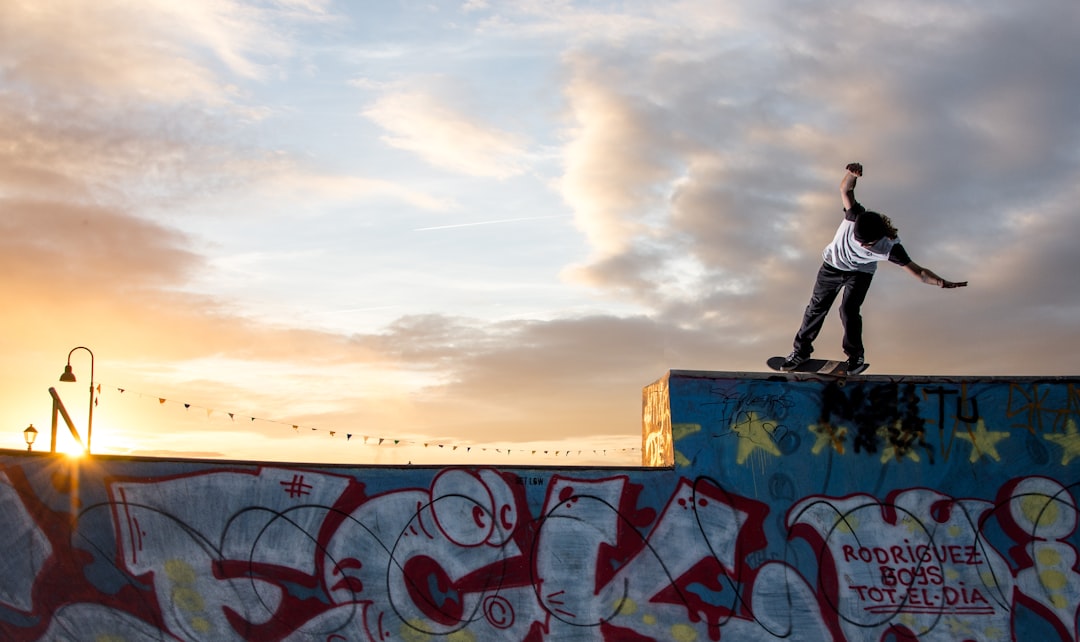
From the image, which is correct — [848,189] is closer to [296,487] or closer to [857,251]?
[857,251]

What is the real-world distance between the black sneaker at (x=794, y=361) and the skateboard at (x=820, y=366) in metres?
0.04

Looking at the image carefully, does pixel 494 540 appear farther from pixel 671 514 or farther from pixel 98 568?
pixel 98 568

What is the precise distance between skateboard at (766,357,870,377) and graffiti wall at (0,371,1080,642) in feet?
1.46

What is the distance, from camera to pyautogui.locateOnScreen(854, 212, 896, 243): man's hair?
11320 mm

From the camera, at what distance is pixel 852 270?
11711mm

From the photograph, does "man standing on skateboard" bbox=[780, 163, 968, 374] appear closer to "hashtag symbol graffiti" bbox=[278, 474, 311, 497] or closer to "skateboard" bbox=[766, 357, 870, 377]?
"skateboard" bbox=[766, 357, 870, 377]

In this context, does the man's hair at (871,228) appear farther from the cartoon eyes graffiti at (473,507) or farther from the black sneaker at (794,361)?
the cartoon eyes graffiti at (473,507)

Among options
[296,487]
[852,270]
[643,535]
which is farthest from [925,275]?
[296,487]

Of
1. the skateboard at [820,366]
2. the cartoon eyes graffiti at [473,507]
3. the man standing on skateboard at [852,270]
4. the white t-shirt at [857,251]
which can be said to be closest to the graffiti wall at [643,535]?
the cartoon eyes graffiti at [473,507]

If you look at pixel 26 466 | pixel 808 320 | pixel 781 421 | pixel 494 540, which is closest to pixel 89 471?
pixel 26 466

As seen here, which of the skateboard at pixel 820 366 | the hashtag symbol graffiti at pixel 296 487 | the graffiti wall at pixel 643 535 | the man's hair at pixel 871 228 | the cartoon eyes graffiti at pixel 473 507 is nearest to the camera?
the graffiti wall at pixel 643 535

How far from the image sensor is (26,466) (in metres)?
9.79

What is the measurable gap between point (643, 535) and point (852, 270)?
14.6ft

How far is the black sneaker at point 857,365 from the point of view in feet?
38.4
